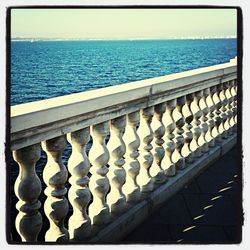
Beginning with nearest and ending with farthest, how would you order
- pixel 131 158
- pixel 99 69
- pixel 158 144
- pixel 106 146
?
1. pixel 106 146
2. pixel 131 158
3. pixel 158 144
4. pixel 99 69

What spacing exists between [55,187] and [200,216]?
53.7 inches

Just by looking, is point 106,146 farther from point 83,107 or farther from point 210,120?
point 210,120

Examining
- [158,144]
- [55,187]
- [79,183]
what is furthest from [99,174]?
[158,144]

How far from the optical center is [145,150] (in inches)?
114

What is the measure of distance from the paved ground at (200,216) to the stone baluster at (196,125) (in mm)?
274

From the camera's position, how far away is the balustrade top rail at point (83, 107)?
5.83 ft

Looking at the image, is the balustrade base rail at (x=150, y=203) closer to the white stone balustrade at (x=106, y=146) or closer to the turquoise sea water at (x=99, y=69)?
the white stone balustrade at (x=106, y=146)

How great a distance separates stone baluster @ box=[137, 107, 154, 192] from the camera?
283 cm

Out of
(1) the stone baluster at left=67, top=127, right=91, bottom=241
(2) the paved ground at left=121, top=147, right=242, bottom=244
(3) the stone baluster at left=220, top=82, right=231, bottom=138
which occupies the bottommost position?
(2) the paved ground at left=121, top=147, right=242, bottom=244

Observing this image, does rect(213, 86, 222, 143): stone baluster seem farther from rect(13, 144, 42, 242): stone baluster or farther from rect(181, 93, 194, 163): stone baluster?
rect(13, 144, 42, 242): stone baluster

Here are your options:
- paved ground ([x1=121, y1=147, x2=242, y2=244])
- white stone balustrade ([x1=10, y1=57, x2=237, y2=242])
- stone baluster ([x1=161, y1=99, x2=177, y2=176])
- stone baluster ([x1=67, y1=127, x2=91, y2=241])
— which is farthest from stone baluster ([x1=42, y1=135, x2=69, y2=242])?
stone baluster ([x1=161, y1=99, x2=177, y2=176])

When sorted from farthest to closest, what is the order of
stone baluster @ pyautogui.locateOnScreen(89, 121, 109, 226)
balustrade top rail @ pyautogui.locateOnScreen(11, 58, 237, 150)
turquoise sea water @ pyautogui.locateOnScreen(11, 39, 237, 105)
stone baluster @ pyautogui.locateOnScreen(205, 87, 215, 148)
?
turquoise sea water @ pyautogui.locateOnScreen(11, 39, 237, 105) < stone baluster @ pyautogui.locateOnScreen(205, 87, 215, 148) < stone baluster @ pyautogui.locateOnScreen(89, 121, 109, 226) < balustrade top rail @ pyautogui.locateOnScreen(11, 58, 237, 150)

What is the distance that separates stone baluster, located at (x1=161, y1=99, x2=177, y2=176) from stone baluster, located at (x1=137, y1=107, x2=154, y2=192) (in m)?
0.33

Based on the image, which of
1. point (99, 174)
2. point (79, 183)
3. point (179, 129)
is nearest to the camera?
point (79, 183)
